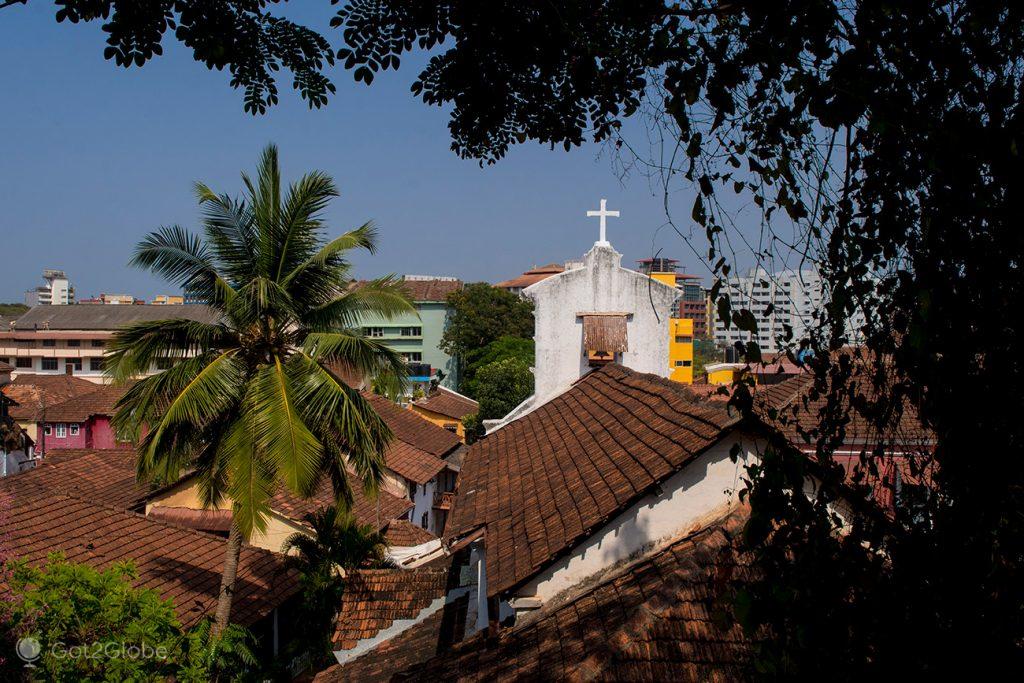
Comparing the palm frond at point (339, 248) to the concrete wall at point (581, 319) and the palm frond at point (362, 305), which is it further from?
the concrete wall at point (581, 319)

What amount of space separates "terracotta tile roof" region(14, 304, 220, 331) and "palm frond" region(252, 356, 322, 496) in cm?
6219

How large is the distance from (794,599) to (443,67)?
165 inches

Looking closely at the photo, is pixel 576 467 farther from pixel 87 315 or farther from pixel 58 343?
pixel 87 315

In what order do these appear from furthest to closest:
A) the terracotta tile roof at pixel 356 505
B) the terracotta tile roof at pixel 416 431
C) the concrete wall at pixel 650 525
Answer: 1. the terracotta tile roof at pixel 416 431
2. the terracotta tile roof at pixel 356 505
3. the concrete wall at pixel 650 525

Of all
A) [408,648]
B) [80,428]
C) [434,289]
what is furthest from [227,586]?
[434,289]

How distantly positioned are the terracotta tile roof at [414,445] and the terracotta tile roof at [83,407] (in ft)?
71.9

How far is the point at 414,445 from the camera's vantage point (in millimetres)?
31422

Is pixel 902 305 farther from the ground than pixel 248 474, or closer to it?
farther from the ground

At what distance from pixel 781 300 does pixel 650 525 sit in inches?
178

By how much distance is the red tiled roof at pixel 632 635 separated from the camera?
535 cm

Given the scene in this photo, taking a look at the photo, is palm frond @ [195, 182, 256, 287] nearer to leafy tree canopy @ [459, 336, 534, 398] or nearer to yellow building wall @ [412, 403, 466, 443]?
yellow building wall @ [412, 403, 466, 443]

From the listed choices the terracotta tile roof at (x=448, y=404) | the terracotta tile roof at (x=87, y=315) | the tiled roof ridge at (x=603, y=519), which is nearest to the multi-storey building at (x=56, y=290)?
the terracotta tile roof at (x=87, y=315)

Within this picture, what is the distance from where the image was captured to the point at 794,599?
8.81 ft

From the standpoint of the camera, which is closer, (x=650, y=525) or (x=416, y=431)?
(x=650, y=525)
